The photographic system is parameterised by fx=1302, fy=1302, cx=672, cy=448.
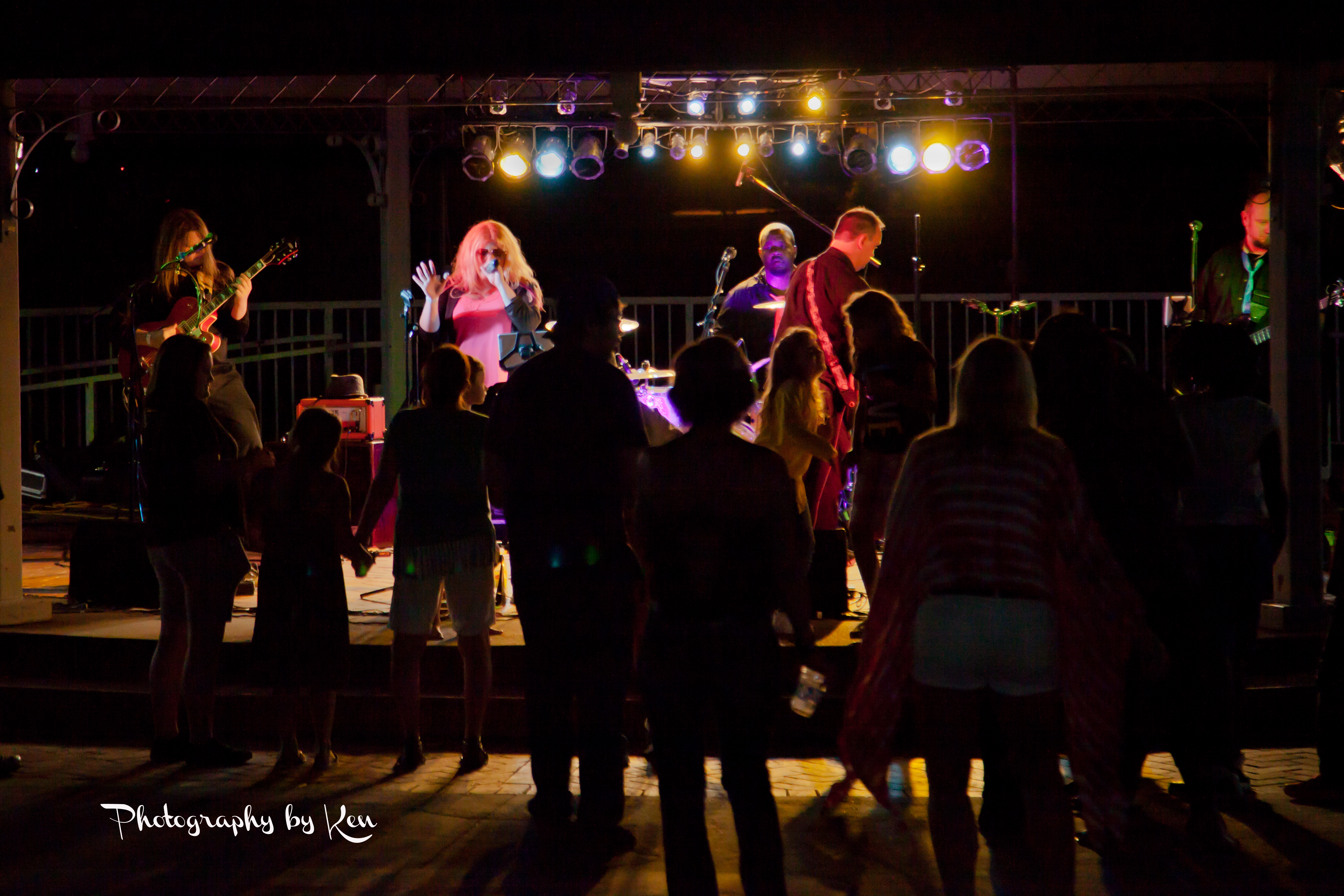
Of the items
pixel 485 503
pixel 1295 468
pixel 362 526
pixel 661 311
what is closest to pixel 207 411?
pixel 362 526

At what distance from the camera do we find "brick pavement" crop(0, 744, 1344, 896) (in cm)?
364

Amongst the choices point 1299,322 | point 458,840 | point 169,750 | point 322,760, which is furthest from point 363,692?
point 1299,322

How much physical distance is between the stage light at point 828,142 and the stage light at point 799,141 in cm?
10

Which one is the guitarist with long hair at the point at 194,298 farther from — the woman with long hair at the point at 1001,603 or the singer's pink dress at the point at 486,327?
the woman with long hair at the point at 1001,603

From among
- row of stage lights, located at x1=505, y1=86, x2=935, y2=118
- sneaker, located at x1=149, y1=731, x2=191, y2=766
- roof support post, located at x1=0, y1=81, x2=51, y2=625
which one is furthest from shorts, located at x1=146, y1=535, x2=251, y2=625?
row of stage lights, located at x1=505, y1=86, x2=935, y2=118

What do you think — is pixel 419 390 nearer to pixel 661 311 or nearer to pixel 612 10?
pixel 612 10

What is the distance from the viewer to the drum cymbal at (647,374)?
7.25 m

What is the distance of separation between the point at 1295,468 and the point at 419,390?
4.36m

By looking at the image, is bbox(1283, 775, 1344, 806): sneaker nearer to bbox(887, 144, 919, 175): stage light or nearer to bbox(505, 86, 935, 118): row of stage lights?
bbox(505, 86, 935, 118): row of stage lights

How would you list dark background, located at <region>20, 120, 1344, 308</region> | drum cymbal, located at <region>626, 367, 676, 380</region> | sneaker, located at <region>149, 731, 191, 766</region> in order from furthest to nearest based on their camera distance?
1. dark background, located at <region>20, 120, 1344, 308</region>
2. drum cymbal, located at <region>626, 367, 676, 380</region>
3. sneaker, located at <region>149, 731, 191, 766</region>

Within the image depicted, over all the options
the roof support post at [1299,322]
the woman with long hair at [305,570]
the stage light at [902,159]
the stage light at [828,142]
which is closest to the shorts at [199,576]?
the woman with long hair at [305,570]

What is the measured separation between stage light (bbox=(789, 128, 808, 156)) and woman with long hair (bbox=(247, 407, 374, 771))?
218 inches

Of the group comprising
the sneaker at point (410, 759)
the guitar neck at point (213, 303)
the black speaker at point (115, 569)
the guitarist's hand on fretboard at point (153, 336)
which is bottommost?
the sneaker at point (410, 759)

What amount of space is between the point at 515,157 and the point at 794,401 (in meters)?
4.68
